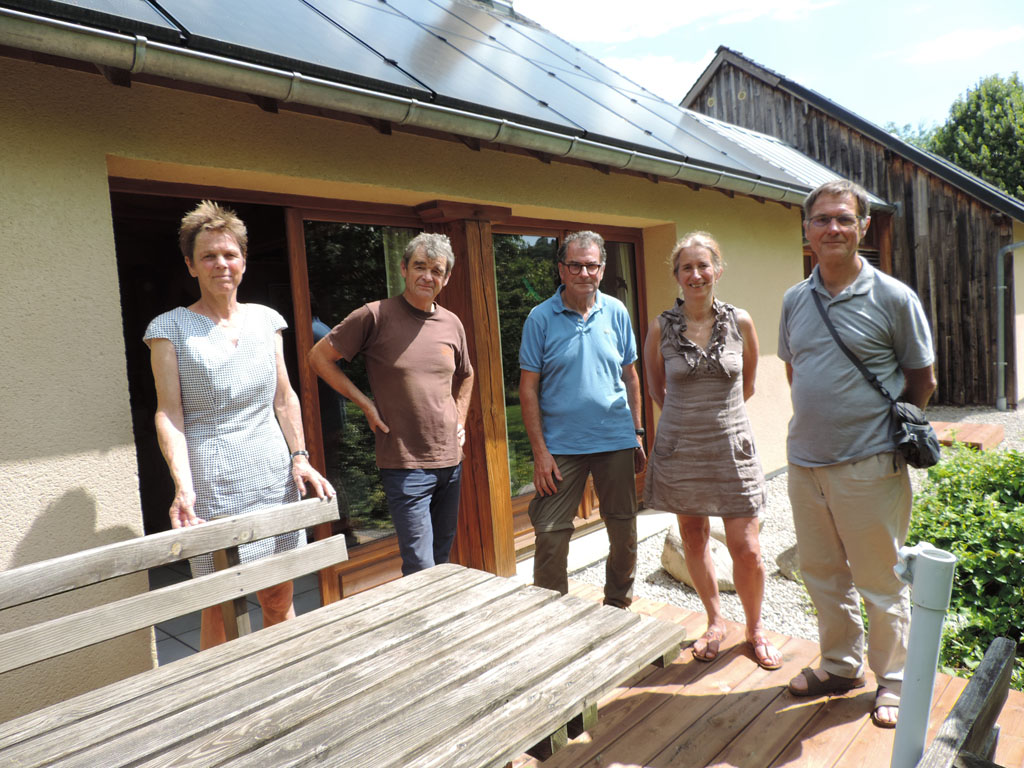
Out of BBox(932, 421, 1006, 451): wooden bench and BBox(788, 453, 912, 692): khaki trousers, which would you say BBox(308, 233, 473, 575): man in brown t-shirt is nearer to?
BBox(788, 453, 912, 692): khaki trousers

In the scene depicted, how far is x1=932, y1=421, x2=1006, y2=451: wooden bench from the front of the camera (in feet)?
23.0

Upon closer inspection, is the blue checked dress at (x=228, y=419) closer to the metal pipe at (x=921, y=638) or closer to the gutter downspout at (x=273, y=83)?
the gutter downspout at (x=273, y=83)

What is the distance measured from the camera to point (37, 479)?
2318 millimetres

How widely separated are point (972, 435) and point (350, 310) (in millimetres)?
6933

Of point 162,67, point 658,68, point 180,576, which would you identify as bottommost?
point 180,576

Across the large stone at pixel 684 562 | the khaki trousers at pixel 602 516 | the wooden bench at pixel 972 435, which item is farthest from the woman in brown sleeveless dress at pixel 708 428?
the wooden bench at pixel 972 435

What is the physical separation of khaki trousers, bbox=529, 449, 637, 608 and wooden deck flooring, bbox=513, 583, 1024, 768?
0.48 metres

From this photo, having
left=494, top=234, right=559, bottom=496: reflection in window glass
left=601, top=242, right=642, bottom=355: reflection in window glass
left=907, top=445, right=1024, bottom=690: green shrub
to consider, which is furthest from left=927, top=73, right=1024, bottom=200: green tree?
left=494, top=234, right=559, bottom=496: reflection in window glass

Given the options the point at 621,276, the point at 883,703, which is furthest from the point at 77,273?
the point at 621,276

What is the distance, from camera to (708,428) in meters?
2.83

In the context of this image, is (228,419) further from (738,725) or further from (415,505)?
(738,725)

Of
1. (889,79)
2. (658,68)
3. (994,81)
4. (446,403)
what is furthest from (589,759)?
(658,68)

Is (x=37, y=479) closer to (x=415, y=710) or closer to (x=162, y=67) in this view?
(x=162, y=67)

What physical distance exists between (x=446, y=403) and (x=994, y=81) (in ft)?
70.5
